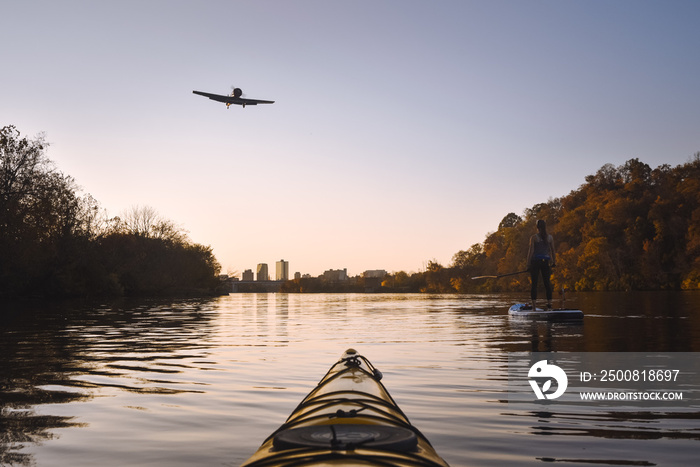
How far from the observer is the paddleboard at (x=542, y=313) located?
1736 cm

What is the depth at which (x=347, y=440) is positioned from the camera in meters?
3.17

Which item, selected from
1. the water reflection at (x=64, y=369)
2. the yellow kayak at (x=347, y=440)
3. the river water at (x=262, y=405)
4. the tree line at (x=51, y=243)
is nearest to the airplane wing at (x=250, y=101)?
the tree line at (x=51, y=243)

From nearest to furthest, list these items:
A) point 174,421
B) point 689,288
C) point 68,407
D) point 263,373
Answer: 1. point 174,421
2. point 68,407
3. point 263,373
4. point 689,288

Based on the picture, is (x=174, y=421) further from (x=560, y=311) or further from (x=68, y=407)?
(x=560, y=311)

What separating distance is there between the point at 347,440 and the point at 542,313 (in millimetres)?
15904

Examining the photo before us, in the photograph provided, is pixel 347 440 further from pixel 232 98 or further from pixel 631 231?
pixel 631 231

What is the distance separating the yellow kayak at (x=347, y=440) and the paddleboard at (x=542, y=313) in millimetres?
14142

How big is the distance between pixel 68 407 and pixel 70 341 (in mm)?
9131

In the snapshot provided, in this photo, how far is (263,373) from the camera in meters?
9.34

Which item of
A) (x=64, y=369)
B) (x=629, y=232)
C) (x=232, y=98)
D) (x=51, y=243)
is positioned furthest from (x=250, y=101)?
(x=629, y=232)

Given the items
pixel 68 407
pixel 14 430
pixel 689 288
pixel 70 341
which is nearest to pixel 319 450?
pixel 14 430

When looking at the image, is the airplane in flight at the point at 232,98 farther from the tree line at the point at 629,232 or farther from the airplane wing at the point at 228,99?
the tree line at the point at 629,232

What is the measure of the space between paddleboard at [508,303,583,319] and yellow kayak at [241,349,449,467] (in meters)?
14.1

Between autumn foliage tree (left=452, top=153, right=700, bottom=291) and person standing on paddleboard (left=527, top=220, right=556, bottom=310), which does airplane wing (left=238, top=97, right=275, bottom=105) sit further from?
autumn foliage tree (left=452, top=153, right=700, bottom=291)
